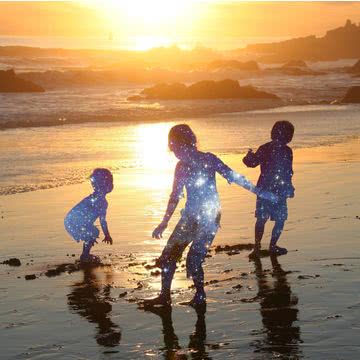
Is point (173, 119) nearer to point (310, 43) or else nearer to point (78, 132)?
point (78, 132)

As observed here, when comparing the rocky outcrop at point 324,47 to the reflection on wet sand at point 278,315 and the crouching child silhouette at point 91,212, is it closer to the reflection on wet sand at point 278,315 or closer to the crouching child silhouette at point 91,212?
the crouching child silhouette at point 91,212

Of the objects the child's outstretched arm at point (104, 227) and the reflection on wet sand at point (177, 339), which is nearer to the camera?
the reflection on wet sand at point (177, 339)

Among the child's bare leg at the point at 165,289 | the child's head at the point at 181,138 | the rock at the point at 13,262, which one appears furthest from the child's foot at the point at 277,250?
the rock at the point at 13,262

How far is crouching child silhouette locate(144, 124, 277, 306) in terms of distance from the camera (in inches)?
298

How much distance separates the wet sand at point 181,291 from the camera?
6438 mm

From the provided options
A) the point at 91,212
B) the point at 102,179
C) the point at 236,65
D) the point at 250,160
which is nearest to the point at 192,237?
the point at 250,160

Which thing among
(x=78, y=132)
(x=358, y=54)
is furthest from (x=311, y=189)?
(x=358, y=54)

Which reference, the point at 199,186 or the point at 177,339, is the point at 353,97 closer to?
the point at 199,186

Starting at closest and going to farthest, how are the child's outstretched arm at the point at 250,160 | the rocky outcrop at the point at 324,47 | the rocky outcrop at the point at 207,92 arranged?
1. the child's outstretched arm at the point at 250,160
2. the rocky outcrop at the point at 207,92
3. the rocky outcrop at the point at 324,47

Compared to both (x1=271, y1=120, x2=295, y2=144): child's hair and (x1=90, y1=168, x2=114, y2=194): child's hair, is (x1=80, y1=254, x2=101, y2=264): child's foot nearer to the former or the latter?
(x1=90, y1=168, x2=114, y2=194): child's hair

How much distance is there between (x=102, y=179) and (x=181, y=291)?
2172 mm

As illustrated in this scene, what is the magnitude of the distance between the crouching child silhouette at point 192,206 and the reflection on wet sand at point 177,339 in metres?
0.19

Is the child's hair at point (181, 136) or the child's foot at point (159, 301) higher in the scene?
the child's hair at point (181, 136)

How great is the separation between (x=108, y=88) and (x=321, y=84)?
14.8 metres
